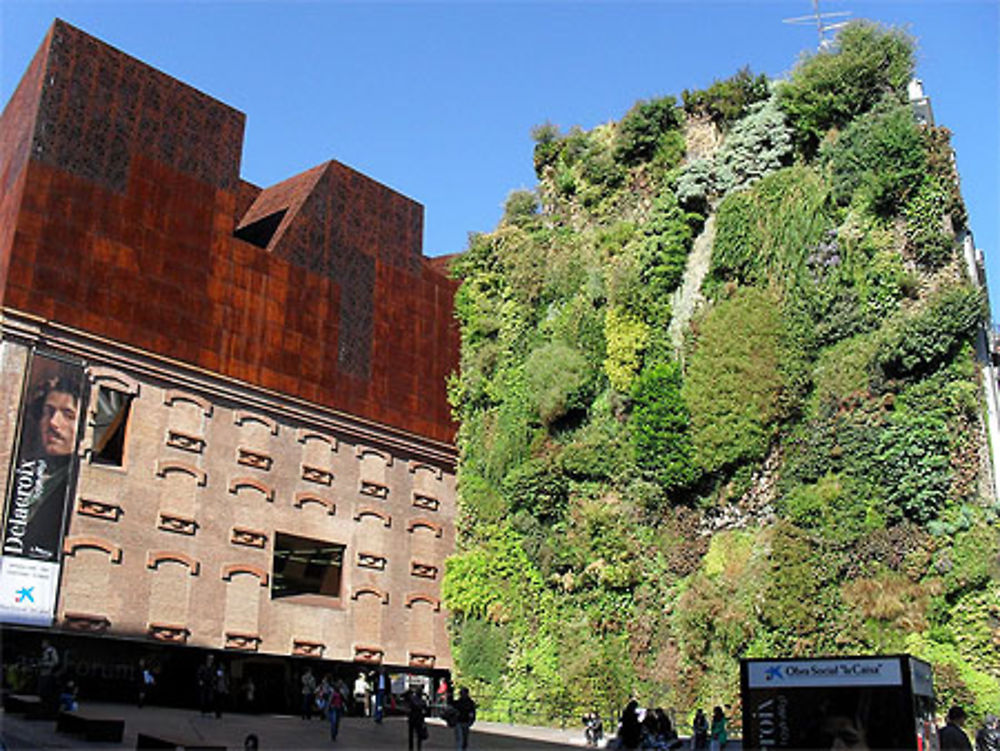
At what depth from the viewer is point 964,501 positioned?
1048 inches

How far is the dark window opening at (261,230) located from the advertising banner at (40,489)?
11042mm

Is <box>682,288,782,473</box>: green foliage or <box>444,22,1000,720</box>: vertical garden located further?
<box>682,288,782,473</box>: green foliage

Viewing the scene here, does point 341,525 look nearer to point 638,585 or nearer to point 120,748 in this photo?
point 638,585

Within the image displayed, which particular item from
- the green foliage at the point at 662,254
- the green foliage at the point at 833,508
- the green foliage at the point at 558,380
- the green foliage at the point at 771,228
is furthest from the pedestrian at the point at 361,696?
the green foliage at the point at 771,228

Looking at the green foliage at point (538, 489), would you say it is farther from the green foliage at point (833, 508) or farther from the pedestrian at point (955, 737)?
the pedestrian at point (955, 737)

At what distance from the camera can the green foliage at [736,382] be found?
3019 cm

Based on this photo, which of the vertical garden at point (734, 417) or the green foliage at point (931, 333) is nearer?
the vertical garden at point (734, 417)

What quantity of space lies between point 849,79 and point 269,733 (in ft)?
88.5

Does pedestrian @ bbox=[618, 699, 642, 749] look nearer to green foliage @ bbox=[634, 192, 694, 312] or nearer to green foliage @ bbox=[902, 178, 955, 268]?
green foliage @ bbox=[634, 192, 694, 312]

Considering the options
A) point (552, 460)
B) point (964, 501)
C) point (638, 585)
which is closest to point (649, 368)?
point (552, 460)

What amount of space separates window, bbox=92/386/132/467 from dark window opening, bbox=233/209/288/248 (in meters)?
10.2

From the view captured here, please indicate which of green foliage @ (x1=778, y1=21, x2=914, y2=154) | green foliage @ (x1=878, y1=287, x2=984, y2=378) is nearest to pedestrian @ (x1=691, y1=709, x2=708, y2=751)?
green foliage @ (x1=878, y1=287, x2=984, y2=378)

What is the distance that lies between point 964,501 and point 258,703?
23.4 metres

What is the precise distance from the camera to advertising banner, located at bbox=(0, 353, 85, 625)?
26.0 m
